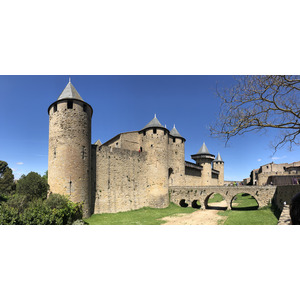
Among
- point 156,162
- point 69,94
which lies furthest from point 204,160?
point 69,94

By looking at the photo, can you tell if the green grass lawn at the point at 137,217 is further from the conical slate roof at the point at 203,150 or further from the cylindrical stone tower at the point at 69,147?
the conical slate roof at the point at 203,150

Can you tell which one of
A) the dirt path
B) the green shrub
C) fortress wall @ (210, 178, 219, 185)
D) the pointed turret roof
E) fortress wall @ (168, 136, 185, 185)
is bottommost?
the dirt path

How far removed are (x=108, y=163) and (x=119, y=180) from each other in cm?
→ 170

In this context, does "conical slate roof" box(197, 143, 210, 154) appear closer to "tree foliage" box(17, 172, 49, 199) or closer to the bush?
the bush

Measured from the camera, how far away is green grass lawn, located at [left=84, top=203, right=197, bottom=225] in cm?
1129

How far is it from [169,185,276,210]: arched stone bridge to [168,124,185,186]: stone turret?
159cm

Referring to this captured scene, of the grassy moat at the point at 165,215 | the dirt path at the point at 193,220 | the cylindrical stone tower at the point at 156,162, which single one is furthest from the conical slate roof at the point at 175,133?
the dirt path at the point at 193,220

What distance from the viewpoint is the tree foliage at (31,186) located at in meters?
10.2

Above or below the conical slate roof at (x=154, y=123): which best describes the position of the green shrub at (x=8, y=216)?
below

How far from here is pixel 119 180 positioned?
1523 cm

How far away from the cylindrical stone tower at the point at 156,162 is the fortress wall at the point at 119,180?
1.81 feet

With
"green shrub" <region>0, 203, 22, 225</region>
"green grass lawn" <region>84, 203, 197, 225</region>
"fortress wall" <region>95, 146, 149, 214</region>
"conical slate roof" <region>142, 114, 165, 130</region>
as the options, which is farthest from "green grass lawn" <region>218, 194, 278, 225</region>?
"green shrub" <region>0, 203, 22, 225</region>

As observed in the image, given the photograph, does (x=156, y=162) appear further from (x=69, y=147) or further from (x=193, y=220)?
(x=69, y=147)

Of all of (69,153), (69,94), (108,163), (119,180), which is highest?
(69,94)
